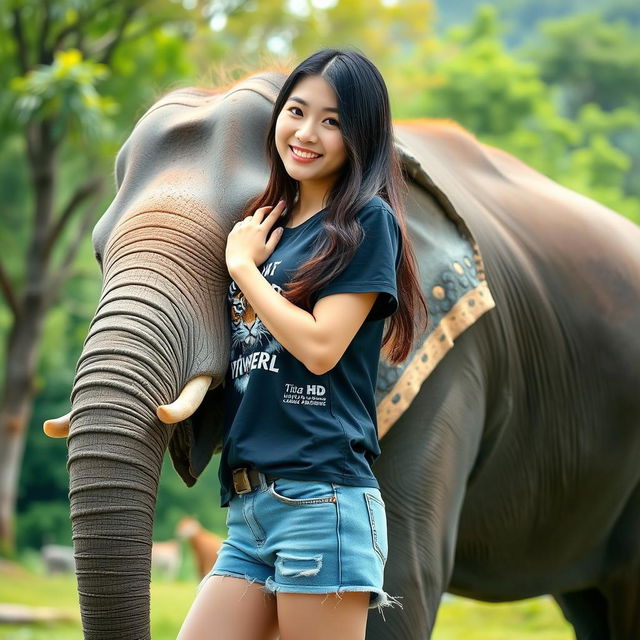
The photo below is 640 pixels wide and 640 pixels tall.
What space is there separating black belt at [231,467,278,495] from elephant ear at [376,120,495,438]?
0.66 m

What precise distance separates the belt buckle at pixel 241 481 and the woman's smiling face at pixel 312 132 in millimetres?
641

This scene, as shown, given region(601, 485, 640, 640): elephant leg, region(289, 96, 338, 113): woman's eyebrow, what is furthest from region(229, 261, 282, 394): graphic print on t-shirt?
region(601, 485, 640, 640): elephant leg

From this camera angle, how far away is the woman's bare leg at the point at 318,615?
2.61 meters

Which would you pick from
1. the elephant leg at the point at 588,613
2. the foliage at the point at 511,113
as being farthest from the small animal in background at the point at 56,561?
the elephant leg at the point at 588,613

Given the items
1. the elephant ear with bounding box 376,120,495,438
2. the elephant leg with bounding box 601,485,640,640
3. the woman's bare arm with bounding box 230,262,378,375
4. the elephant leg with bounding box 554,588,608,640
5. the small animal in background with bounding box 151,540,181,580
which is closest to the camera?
the woman's bare arm with bounding box 230,262,378,375

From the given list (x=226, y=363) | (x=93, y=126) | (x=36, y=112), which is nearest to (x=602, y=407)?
(x=226, y=363)

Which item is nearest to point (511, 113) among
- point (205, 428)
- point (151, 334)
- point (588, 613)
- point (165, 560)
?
point (165, 560)

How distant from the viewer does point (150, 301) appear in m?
2.80

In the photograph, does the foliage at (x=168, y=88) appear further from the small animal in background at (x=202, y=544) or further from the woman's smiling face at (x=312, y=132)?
the small animal in background at (x=202, y=544)

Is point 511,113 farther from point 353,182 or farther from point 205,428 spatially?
point 353,182

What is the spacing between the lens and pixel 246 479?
270cm

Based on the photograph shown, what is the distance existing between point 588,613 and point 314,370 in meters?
3.00

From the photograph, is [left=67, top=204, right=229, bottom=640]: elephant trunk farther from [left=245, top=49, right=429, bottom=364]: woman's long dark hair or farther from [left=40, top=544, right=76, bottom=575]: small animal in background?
[left=40, top=544, right=76, bottom=575]: small animal in background

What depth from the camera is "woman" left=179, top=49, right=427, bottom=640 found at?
8.55 feet
